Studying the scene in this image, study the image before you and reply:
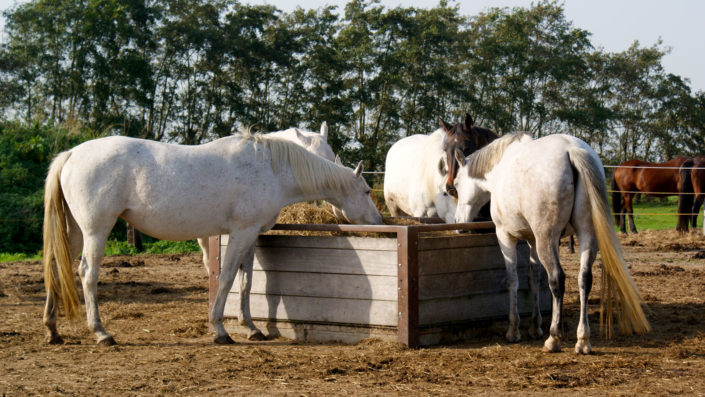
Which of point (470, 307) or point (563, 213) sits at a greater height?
point (563, 213)

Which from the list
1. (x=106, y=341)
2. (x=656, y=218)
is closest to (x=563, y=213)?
(x=106, y=341)

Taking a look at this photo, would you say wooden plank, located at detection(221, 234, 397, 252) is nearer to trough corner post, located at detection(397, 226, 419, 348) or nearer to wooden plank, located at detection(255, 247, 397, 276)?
wooden plank, located at detection(255, 247, 397, 276)

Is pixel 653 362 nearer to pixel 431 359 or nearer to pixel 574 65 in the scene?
pixel 431 359

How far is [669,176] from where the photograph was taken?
50.6 ft

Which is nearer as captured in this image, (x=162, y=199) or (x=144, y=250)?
(x=162, y=199)

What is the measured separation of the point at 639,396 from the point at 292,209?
3800mm

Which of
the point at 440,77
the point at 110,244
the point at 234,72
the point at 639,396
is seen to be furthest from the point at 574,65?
the point at 639,396

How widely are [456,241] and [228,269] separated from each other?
5.84 ft

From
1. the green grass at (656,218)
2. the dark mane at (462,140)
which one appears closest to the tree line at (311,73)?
the green grass at (656,218)

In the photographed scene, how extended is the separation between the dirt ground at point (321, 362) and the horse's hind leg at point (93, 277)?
0.37ft

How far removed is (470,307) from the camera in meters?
5.39

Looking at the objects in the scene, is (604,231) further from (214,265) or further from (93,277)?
(93,277)

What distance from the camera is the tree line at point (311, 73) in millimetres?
23844

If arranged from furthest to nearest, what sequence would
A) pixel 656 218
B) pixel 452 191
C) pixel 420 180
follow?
pixel 656 218, pixel 420 180, pixel 452 191
